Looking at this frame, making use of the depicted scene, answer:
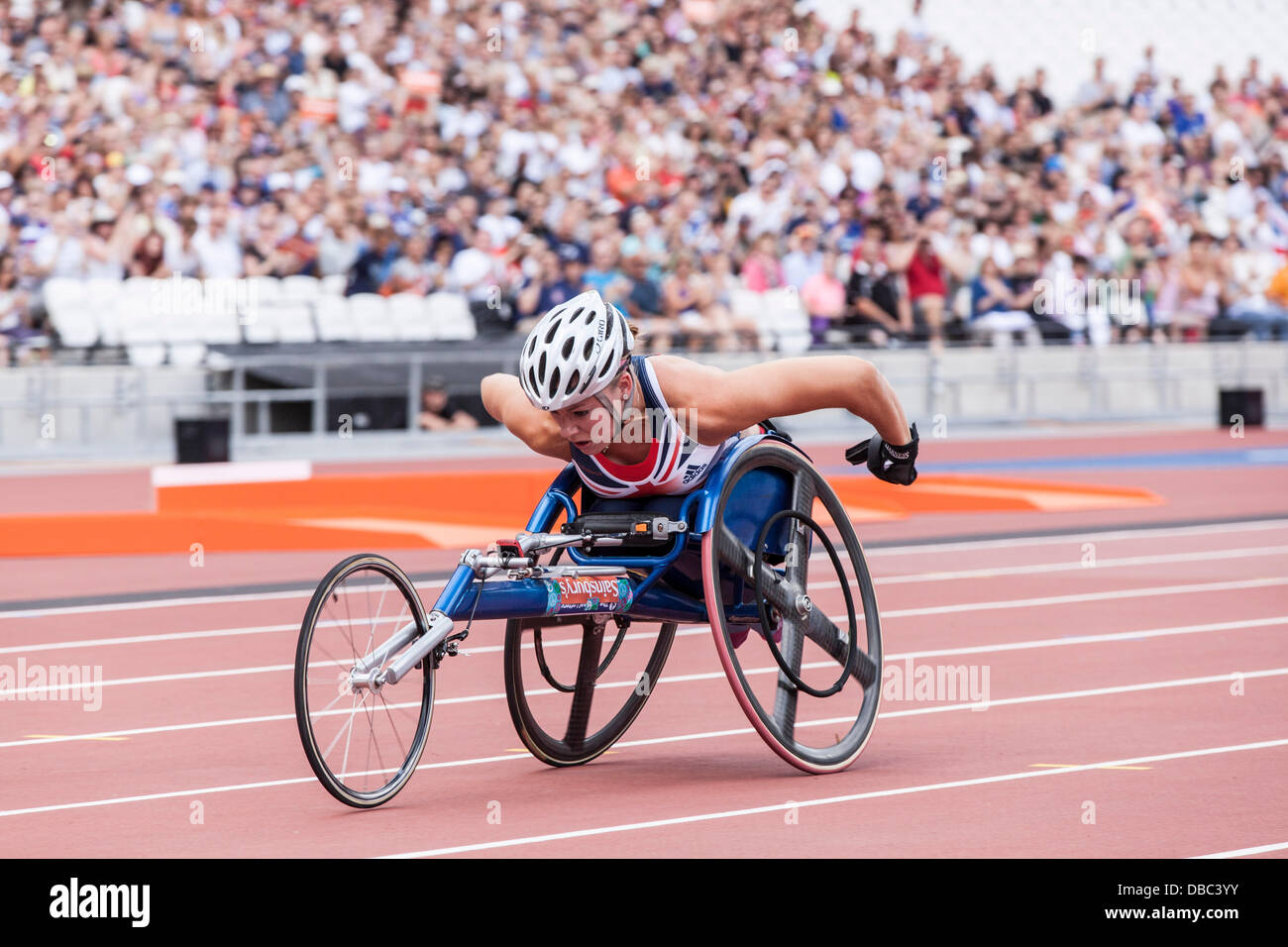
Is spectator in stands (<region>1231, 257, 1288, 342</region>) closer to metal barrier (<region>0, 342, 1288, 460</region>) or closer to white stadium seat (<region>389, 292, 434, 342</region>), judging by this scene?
metal barrier (<region>0, 342, 1288, 460</region>)

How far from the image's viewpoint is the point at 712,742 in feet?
25.0

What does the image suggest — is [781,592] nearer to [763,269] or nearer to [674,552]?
[674,552]

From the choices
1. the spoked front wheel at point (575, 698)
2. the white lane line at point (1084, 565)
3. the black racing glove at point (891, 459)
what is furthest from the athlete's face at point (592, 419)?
the white lane line at point (1084, 565)

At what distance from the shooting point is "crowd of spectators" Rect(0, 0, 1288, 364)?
19516 mm

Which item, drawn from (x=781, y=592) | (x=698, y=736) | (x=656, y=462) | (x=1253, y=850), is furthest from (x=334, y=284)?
(x=1253, y=850)

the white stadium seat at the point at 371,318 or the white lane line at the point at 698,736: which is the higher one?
the white stadium seat at the point at 371,318

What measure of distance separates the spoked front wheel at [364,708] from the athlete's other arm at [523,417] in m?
0.67

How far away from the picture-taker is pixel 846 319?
21016mm

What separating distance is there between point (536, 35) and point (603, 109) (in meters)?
1.69

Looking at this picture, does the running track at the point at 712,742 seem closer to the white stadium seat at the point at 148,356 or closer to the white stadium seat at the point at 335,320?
the white stadium seat at the point at 148,356

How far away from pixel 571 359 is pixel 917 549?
797 cm

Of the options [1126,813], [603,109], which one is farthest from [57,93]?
[1126,813]

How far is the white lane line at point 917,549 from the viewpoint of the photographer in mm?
11445

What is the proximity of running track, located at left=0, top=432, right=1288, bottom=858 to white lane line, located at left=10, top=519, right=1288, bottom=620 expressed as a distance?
0.05m
